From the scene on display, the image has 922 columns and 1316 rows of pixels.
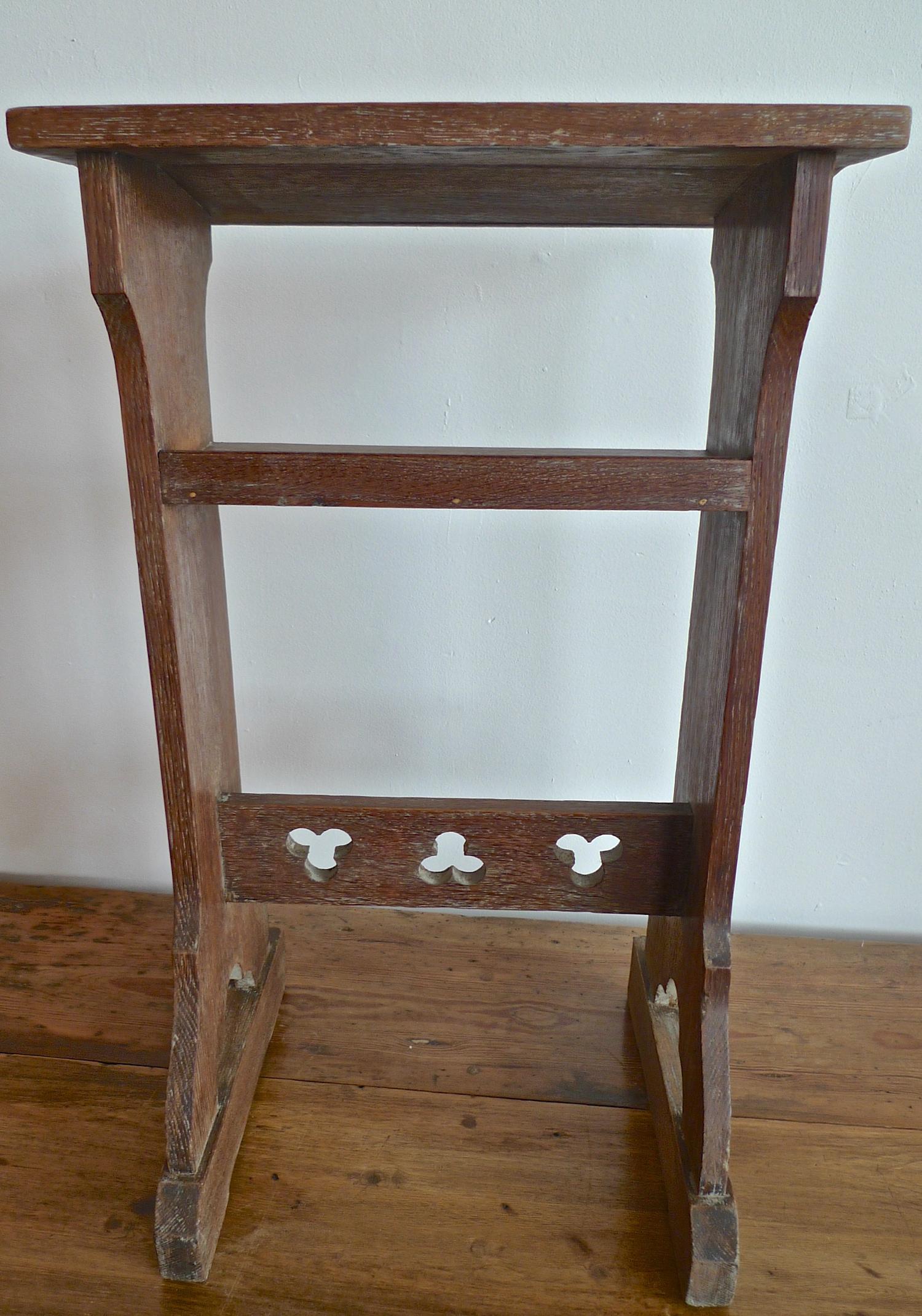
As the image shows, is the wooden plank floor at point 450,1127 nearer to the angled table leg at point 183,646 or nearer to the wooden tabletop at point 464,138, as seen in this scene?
the angled table leg at point 183,646

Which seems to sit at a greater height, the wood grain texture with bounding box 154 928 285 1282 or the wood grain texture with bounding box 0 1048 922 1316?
the wood grain texture with bounding box 154 928 285 1282

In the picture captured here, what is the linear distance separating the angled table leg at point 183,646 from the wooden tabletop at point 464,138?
0.14 ft

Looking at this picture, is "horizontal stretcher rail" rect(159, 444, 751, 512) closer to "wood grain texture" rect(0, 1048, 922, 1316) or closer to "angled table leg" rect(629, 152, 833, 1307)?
"angled table leg" rect(629, 152, 833, 1307)

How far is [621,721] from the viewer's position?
1.36 metres

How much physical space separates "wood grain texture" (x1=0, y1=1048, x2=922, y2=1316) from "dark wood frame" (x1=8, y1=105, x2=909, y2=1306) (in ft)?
0.15

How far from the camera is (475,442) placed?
48.7 inches

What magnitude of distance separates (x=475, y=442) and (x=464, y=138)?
58cm

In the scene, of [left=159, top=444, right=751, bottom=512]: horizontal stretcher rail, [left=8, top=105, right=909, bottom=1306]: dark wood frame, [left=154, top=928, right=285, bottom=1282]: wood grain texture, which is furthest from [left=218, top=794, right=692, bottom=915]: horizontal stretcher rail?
[left=159, top=444, right=751, bottom=512]: horizontal stretcher rail

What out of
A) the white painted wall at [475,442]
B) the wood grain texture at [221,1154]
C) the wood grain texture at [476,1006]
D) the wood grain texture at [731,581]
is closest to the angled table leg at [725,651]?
the wood grain texture at [731,581]

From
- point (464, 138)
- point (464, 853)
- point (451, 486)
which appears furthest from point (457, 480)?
point (464, 853)

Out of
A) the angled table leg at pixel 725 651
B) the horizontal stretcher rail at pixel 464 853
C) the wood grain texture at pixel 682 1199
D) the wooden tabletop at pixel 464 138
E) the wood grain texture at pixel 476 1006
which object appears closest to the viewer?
the wooden tabletop at pixel 464 138

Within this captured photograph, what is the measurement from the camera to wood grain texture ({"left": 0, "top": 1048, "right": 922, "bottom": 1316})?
2.91 ft

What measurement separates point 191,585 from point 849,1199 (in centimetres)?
91

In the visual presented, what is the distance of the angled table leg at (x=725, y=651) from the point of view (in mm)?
756
